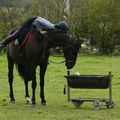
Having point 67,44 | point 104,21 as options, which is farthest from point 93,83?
point 104,21

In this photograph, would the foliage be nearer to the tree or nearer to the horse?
Result: the tree

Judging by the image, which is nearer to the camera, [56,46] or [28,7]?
[56,46]

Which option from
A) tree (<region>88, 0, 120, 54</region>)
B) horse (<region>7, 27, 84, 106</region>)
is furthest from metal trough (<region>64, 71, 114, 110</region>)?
tree (<region>88, 0, 120, 54</region>)

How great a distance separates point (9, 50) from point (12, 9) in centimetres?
4711

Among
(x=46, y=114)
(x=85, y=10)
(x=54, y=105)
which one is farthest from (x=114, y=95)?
(x=85, y=10)

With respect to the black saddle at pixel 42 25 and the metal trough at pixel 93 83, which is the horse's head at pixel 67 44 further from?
the metal trough at pixel 93 83

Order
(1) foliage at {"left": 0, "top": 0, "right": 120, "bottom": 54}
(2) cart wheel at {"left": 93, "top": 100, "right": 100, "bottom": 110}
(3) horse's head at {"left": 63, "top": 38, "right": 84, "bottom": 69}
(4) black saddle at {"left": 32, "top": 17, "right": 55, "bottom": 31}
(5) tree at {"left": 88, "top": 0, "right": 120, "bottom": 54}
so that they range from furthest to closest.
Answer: (1) foliage at {"left": 0, "top": 0, "right": 120, "bottom": 54} → (5) tree at {"left": 88, "top": 0, "right": 120, "bottom": 54} → (4) black saddle at {"left": 32, "top": 17, "right": 55, "bottom": 31} → (3) horse's head at {"left": 63, "top": 38, "right": 84, "bottom": 69} → (2) cart wheel at {"left": 93, "top": 100, "right": 100, "bottom": 110}

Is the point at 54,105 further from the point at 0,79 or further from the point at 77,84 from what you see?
the point at 0,79

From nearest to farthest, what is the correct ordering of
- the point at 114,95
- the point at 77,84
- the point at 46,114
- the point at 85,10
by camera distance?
the point at 46,114 < the point at 77,84 < the point at 114,95 < the point at 85,10

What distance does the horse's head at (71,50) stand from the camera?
504 inches

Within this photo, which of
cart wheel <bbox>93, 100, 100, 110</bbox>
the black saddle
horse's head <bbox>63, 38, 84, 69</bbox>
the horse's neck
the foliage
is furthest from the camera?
the foliage

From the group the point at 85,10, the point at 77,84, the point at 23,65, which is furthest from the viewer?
the point at 85,10

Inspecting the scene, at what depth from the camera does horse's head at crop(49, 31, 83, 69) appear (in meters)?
12.8

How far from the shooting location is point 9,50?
14.5 metres
